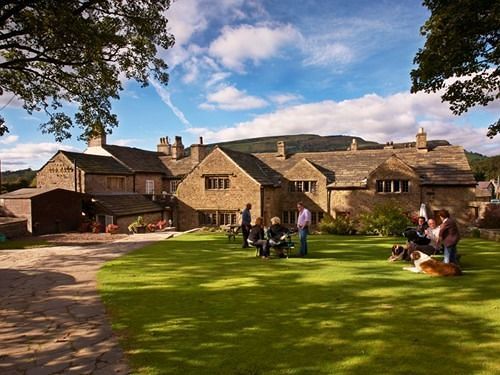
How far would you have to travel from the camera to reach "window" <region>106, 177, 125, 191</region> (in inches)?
1442

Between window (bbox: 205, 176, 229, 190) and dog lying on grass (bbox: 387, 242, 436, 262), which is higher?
window (bbox: 205, 176, 229, 190)

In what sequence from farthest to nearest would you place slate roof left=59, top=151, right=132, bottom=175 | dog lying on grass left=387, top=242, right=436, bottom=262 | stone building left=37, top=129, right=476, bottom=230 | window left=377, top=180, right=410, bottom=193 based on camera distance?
slate roof left=59, top=151, right=132, bottom=175
window left=377, top=180, right=410, bottom=193
stone building left=37, top=129, right=476, bottom=230
dog lying on grass left=387, top=242, right=436, bottom=262

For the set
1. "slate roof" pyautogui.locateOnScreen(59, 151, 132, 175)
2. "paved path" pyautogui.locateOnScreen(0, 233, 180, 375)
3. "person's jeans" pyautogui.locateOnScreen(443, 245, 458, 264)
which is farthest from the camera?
"slate roof" pyautogui.locateOnScreen(59, 151, 132, 175)

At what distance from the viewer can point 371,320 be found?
24.4 feet

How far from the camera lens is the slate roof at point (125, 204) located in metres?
31.8

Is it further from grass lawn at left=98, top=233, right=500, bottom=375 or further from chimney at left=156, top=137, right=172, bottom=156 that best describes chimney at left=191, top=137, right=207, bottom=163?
grass lawn at left=98, top=233, right=500, bottom=375

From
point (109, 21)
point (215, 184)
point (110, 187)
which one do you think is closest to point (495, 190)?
point (215, 184)

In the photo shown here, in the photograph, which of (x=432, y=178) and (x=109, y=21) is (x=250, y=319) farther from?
(x=432, y=178)

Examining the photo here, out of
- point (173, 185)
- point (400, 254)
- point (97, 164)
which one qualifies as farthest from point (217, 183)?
point (400, 254)

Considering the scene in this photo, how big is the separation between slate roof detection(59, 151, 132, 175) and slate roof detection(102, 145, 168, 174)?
113 centimetres

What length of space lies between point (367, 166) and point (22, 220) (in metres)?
31.5

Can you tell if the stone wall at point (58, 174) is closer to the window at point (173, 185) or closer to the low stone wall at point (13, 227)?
the low stone wall at point (13, 227)

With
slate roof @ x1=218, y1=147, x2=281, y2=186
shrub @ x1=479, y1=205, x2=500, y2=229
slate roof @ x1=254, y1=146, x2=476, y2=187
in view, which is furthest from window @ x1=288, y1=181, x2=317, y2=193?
shrub @ x1=479, y1=205, x2=500, y2=229

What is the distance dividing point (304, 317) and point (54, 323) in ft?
17.7
